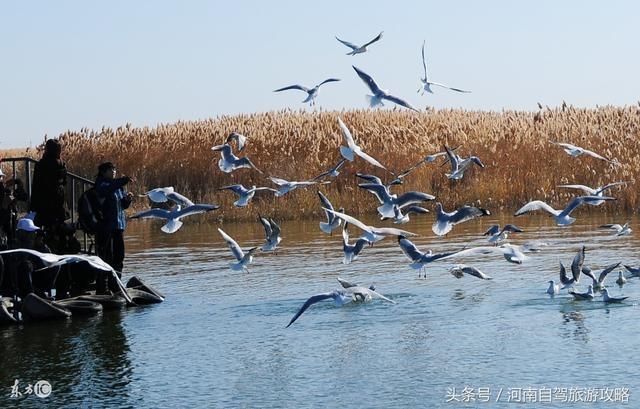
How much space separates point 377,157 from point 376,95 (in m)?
17.4

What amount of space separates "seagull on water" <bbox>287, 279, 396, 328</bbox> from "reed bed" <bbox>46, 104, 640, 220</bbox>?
43.6 feet

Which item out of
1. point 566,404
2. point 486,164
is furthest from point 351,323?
point 486,164

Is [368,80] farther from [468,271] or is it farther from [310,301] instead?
[310,301]

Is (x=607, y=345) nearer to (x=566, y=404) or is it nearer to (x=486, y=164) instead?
(x=566, y=404)

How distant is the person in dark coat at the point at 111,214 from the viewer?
14125mm

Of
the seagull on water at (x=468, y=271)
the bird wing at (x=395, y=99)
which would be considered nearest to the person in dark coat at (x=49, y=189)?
the bird wing at (x=395, y=99)

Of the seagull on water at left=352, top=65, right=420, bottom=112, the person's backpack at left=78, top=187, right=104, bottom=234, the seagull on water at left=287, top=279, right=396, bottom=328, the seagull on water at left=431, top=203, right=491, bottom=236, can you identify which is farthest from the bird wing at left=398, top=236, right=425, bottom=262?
the person's backpack at left=78, top=187, right=104, bottom=234

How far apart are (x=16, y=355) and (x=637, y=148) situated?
20.4 metres

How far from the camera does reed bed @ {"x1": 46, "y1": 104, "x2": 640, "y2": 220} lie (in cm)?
2823

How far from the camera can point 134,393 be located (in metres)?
10.0

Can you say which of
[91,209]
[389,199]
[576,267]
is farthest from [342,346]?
[91,209]

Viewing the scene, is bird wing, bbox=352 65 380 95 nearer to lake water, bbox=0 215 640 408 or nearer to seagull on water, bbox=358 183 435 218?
seagull on water, bbox=358 183 435 218

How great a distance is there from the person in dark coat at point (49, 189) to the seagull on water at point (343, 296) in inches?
115

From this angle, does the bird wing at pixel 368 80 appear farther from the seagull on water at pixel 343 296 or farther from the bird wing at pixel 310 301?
the bird wing at pixel 310 301
